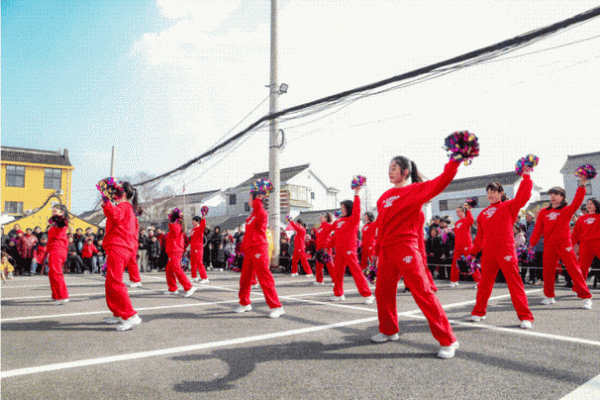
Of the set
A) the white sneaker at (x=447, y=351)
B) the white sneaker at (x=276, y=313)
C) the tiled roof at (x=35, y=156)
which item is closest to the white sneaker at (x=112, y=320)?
the white sneaker at (x=276, y=313)

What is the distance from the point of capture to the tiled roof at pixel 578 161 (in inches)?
1382

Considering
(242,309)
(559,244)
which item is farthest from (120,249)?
(559,244)

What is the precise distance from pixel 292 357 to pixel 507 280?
3049 mm

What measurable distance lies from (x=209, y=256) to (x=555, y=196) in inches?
565

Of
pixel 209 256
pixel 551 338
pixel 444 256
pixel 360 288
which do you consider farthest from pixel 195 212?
pixel 551 338

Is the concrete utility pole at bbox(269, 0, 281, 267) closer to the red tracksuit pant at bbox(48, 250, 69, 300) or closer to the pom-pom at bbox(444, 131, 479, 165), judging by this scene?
the red tracksuit pant at bbox(48, 250, 69, 300)

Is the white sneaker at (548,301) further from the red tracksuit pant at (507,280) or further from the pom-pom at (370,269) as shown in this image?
the pom-pom at (370,269)

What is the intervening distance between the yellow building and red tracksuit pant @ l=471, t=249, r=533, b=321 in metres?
34.4

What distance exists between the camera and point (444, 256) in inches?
488

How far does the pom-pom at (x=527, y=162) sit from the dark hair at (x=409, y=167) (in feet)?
5.40

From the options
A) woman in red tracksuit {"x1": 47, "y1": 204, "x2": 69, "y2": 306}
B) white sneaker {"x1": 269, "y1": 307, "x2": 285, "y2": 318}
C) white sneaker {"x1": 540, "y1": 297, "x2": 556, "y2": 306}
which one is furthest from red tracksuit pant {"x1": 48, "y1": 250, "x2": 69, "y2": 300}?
white sneaker {"x1": 540, "y1": 297, "x2": 556, "y2": 306}

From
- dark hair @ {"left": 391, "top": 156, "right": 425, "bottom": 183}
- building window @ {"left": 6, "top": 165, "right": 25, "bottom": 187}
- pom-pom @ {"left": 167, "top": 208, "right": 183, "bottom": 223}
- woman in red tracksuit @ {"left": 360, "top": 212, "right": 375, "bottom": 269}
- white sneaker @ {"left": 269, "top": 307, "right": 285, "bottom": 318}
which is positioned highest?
building window @ {"left": 6, "top": 165, "right": 25, "bottom": 187}

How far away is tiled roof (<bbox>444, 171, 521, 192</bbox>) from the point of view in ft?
135

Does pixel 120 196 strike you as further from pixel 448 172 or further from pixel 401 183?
pixel 448 172
